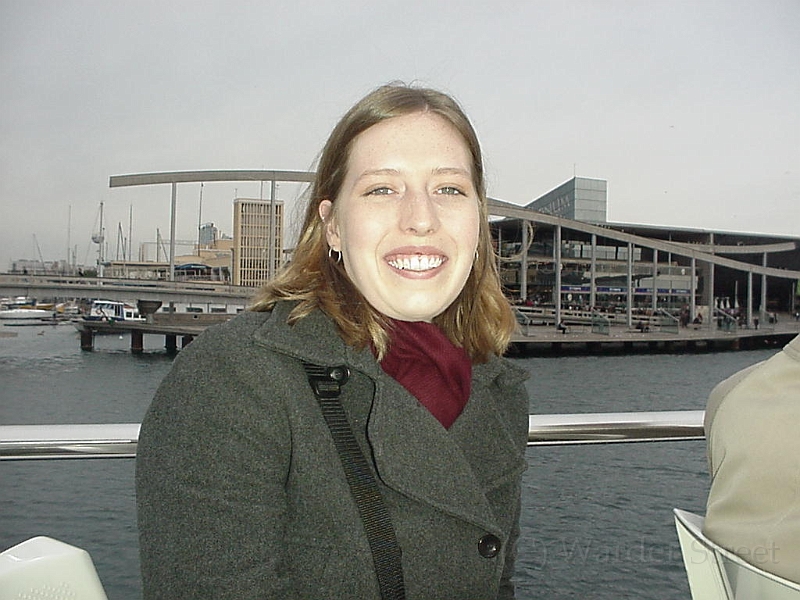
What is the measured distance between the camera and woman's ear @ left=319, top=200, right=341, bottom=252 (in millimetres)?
1188

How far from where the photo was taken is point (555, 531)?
2.13 meters

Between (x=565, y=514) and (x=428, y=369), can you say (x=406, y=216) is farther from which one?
(x=565, y=514)

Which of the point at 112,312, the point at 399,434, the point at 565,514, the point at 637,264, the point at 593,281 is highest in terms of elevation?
the point at 637,264

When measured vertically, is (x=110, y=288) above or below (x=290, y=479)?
below

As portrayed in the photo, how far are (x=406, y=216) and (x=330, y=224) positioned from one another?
17 cm

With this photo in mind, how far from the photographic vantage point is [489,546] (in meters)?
1.05

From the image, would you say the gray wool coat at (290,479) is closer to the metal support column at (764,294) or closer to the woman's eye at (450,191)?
the woman's eye at (450,191)

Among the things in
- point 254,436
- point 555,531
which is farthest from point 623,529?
point 254,436

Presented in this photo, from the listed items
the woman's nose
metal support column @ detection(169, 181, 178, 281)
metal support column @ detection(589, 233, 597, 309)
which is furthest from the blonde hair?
metal support column @ detection(589, 233, 597, 309)

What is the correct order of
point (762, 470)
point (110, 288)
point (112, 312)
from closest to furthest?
1. point (762, 470)
2. point (110, 288)
3. point (112, 312)

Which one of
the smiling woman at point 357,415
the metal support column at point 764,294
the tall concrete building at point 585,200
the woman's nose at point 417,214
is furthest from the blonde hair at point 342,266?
the tall concrete building at point 585,200

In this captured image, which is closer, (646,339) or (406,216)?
(406,216)

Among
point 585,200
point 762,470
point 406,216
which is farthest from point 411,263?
point 585,200

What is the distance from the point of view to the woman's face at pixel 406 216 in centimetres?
110
